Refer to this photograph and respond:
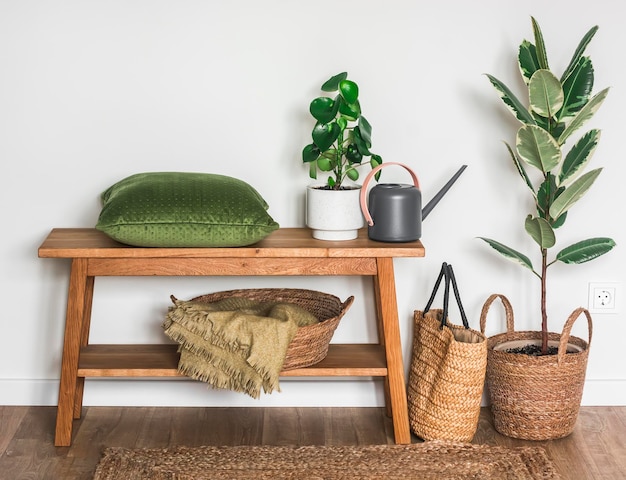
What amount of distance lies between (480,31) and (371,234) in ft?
2.22

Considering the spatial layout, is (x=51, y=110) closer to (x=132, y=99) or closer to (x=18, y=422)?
(x=132, y=99)

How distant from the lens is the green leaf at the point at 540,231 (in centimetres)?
246

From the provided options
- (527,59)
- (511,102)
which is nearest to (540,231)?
(511,102)

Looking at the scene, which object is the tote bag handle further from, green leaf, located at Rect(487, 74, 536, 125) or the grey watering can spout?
green leaf, located at Rect(487, 74, 536, 125)

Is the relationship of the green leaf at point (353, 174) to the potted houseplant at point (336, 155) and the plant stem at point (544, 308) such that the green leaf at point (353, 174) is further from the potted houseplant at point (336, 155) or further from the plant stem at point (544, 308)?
the plant stem at point (544, 308)

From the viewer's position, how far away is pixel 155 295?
2.74 meters

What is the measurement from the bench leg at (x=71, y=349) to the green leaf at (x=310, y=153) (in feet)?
2.13

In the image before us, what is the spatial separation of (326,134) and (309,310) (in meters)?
0.54

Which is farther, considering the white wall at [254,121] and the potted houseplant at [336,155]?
the white wall at [254,121]

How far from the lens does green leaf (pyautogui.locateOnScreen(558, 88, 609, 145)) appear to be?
94.4 inches

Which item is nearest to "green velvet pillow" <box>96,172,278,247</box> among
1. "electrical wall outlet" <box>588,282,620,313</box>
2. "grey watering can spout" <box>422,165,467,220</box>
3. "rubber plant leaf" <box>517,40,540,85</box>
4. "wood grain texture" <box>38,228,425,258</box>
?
"wood grain texture" <box>38,228,425,258</box>

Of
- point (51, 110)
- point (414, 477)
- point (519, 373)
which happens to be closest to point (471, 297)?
point (519, 373)

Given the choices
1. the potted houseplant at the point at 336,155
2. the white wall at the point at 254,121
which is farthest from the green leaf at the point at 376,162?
the white wall at the point at 254,121

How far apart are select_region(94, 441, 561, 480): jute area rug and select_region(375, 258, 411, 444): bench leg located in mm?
69
